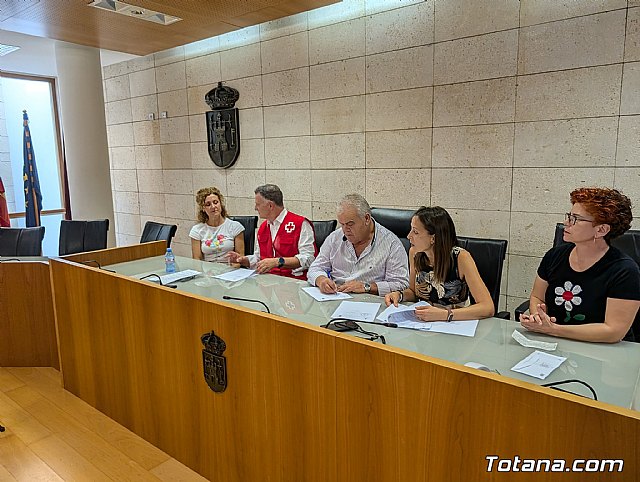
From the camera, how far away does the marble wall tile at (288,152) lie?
4508 millimetres

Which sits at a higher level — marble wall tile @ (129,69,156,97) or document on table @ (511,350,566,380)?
marble wall tile @ (129,69,156,97)

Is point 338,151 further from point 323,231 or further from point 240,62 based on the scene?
point 240,62

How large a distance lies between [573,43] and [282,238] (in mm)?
2266

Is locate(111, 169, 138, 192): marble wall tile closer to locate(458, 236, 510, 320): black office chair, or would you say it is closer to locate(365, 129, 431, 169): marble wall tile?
locate(365, 129, 431, 169): marble wall tile

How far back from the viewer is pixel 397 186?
12.9 ft

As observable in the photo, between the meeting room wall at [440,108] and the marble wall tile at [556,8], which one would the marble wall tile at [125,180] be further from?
the marble wall tile at [556,8]

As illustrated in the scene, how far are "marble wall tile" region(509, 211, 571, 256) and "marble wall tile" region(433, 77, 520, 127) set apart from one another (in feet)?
2.31

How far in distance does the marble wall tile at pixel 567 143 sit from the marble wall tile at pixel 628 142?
32mm

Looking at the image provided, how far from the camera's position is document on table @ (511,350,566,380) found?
1348 mm

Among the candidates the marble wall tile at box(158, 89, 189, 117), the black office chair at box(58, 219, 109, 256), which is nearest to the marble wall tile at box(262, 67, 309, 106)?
the marble wall tile at box(158, 89, 189, 117)

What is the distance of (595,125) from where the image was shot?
2986mm

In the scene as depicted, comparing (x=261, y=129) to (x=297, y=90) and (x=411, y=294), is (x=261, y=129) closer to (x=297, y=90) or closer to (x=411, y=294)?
(x=297, y=90)

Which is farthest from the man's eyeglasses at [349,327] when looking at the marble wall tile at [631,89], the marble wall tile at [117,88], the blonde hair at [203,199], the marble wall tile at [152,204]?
the marble wall tile at [117,88]

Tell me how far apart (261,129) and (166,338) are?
10.4ft
